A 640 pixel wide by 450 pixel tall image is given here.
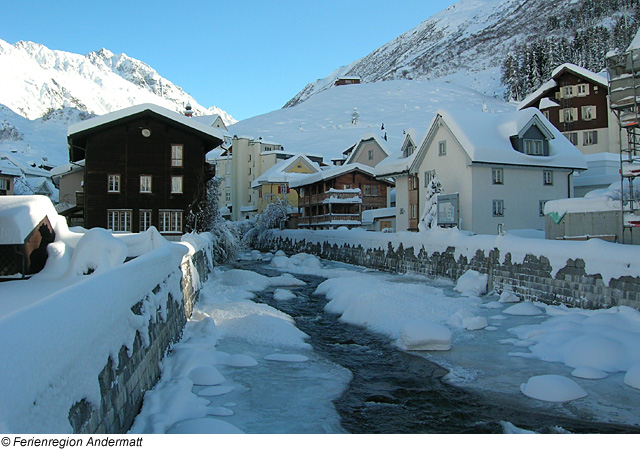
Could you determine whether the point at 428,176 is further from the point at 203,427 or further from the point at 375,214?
the point at 203,427

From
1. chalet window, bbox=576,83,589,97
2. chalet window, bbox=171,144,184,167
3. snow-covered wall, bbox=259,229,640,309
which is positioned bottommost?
snow-covered wall, bbox=259,229,640,309

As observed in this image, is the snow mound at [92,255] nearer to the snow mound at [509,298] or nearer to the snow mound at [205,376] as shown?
the snow mound at [205,376]

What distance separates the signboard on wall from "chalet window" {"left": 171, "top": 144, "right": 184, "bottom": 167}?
18524 mm

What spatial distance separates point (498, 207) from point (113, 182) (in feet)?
87.1

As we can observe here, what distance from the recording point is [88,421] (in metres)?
4.99

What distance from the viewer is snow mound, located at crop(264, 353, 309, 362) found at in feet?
41.1

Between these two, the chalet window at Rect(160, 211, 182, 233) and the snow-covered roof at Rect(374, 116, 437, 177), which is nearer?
the chalet window at Rect(160, 211, 182, 233)

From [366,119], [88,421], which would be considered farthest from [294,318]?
[366,119]

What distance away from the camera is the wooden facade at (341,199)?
5300 centimetres

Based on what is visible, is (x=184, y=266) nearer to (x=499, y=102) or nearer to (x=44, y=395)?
(x=44, y=395)

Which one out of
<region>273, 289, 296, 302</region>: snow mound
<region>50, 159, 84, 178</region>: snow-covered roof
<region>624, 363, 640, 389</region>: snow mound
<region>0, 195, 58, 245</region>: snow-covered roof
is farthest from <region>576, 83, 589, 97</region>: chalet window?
<region>0, 195, 58, 245</region>: snow-covered roof

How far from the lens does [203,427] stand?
7.38 meters

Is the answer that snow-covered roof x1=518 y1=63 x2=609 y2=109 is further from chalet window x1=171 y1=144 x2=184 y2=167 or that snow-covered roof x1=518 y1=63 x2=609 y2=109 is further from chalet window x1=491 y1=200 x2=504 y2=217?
chalet window x1=171 y1=144 x2=184 y2=167

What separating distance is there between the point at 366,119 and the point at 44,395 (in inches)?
5279
